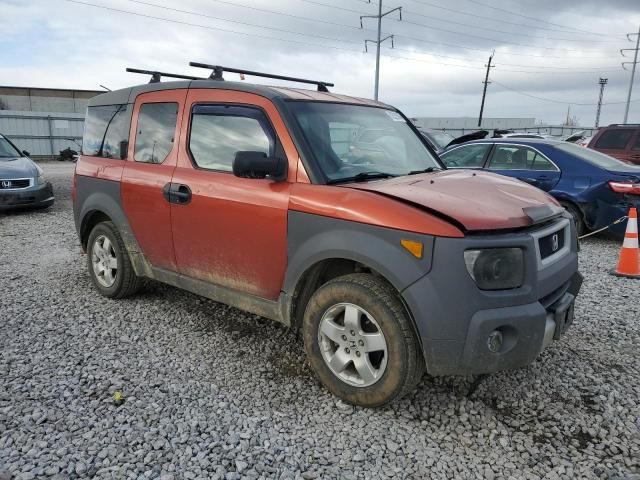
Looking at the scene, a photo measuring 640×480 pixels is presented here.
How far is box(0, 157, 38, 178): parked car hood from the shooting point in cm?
958

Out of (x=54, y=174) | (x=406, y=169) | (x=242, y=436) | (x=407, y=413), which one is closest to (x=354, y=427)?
(x=407, y=413)

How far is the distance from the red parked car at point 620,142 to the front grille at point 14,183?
12141mm

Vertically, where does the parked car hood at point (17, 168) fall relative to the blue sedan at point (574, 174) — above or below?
below

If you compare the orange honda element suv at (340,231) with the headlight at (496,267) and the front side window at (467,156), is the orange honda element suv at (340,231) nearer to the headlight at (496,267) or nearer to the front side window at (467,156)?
the headlight at (496,267)

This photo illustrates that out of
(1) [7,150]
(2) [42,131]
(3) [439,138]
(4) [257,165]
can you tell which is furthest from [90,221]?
(2) [42,131]

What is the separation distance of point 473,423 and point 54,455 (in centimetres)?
229

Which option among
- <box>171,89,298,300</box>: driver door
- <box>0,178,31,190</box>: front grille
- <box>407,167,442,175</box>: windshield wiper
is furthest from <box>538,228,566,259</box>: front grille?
<box>0,178,31,190</box>: front grille

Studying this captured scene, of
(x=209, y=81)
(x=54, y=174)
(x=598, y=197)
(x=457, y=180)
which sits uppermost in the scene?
(x=209, y=81)

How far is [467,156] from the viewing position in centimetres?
839

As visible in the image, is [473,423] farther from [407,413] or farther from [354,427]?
[354,427]

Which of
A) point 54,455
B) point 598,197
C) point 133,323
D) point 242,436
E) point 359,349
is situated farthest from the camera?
point 598,197

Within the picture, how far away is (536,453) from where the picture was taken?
269 cm

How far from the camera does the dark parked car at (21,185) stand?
31.2ft

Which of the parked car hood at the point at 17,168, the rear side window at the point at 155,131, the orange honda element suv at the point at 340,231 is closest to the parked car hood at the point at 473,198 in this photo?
the orange honda element suv at the point at 340,231
